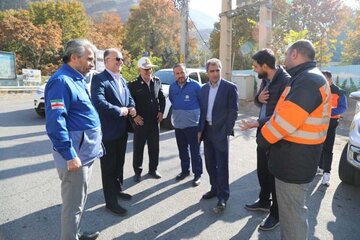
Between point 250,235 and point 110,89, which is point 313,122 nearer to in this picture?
point 250,235

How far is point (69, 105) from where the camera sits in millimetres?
2432

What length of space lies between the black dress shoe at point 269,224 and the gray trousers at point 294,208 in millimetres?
808

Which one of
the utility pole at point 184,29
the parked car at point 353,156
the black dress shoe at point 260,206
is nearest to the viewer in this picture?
the black dress shoe at point 260,206

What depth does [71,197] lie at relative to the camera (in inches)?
99.6

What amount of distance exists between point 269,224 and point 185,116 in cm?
212

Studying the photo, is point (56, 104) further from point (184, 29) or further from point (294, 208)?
point (184, 29)

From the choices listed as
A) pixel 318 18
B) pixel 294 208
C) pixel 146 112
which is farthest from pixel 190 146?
pixel 318 18

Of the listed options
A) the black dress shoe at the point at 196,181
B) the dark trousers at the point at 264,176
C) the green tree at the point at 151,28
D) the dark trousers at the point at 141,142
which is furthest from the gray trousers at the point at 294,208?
the green tree at the point at 151,28

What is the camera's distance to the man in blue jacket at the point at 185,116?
4.89 meters

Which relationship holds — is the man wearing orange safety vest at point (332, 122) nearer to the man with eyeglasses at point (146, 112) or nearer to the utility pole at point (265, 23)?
the man with eyeglasses at point (146, 112)

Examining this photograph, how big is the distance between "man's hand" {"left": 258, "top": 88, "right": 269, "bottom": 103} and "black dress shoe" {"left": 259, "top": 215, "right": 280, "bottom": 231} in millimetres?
1315

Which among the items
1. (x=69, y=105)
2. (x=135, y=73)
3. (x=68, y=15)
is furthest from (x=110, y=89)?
(x=68, y=15)

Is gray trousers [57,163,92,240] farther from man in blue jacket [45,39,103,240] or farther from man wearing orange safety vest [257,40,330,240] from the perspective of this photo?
man wearing orange safety vest [257,40,330,240]

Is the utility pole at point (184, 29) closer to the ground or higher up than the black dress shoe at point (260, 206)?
higher up
